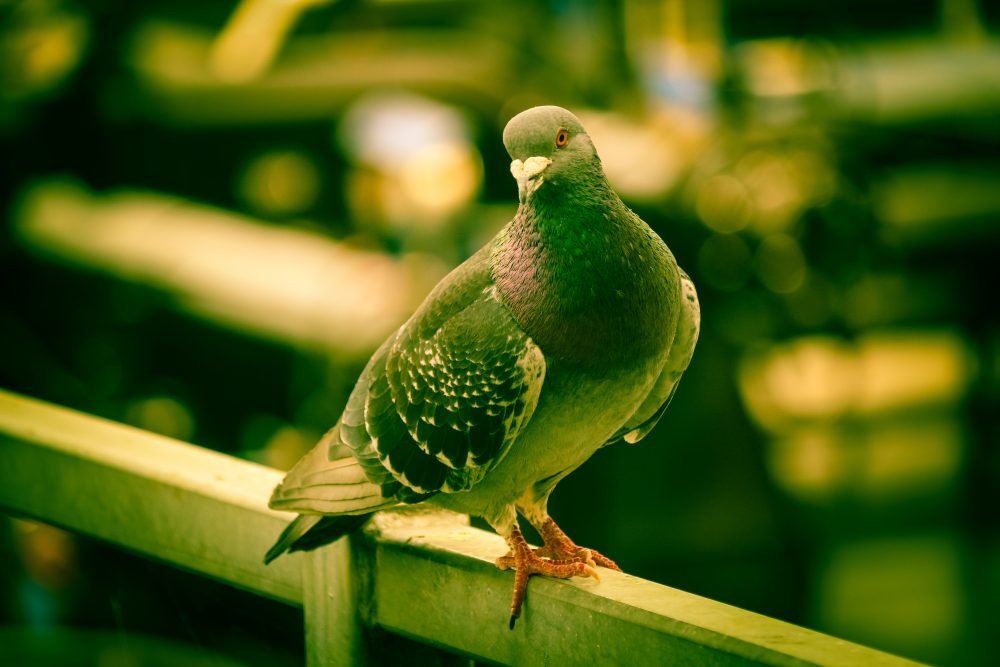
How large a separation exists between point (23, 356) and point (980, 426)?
520 cm

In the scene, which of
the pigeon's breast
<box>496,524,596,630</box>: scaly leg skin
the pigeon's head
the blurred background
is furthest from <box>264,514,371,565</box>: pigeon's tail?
the blurred background

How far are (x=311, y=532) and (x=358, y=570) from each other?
4.0 inches

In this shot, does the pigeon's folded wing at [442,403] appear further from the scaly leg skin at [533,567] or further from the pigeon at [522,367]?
the scaly leg skin at [533,567]

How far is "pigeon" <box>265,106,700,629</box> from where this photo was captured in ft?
5.71

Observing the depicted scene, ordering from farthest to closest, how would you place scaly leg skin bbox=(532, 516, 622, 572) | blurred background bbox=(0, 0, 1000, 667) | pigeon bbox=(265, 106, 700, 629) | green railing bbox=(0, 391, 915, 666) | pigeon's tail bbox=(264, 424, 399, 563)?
blurred background bbox=(0, 0, 1000, 667), scaly leg skin bbox=(532, 516, 622, 572), pigeon's tail bbox=(264, 424, 399, 563), pigeon bbox=(265, 106, 700, 629), green railing bbox=(0, 391, 915, 666)

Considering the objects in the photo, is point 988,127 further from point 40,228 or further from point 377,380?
point 377,380

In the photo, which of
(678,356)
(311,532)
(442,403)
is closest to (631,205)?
(678,356)

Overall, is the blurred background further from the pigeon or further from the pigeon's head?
the pigeon's head

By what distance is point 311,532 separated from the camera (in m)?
1.86

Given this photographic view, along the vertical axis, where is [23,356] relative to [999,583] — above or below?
above

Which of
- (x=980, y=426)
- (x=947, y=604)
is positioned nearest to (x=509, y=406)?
(x=947, y=604)

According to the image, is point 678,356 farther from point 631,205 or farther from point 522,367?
point 631,205

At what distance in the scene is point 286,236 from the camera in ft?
19.3

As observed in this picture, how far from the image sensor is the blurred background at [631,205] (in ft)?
16.3
